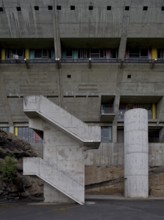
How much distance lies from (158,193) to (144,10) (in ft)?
68.0

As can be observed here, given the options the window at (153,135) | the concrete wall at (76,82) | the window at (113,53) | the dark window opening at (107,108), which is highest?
the window at (113,53)

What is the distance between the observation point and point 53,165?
13.9 m

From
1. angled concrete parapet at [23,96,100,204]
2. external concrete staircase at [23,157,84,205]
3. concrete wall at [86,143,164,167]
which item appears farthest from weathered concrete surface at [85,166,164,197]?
external concrete staircase at [23,157,84,205]

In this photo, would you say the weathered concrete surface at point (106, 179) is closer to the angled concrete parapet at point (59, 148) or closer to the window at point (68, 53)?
the angled concrete parapet at point (59, 148)

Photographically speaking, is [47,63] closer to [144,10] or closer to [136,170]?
[144,10]

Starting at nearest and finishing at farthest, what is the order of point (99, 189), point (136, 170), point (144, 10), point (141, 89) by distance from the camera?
1. point (136, 170)
2. point (99, 189)
3. point (144, 10)
4. point (141, 89)

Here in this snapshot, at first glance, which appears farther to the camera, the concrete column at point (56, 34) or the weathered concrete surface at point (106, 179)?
the concrete column at point (56, 34)

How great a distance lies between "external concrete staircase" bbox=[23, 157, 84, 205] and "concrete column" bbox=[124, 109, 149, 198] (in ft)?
25.6

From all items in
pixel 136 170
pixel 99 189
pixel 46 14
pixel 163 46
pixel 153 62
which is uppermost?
pixel 46 14

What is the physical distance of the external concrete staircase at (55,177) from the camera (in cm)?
1284

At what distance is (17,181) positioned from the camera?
18.6 meters

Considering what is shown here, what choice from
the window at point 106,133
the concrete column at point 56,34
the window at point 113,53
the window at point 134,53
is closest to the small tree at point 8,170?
the window at point 106,133

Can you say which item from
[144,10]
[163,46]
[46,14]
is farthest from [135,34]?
[46,14]

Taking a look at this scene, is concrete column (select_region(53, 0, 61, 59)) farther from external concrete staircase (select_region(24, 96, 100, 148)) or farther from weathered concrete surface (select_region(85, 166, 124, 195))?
external concrete staircase (select_region(24, 96, 100, 148))
